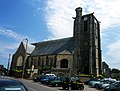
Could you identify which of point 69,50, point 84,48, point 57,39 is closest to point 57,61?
point 69,50

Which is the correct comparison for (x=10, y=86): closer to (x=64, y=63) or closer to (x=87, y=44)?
(x=64, y=63)

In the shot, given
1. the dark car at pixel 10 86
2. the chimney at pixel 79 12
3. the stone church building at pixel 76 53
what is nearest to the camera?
the dark car at pixel 10 86

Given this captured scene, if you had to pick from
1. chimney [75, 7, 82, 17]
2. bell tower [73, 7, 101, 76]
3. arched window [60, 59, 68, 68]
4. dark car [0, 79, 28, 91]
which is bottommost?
dark car [0, 79, 28, 91]

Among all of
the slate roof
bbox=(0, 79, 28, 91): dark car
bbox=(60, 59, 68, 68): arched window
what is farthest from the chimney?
bbox=(0, 79, 28, 91): dark car

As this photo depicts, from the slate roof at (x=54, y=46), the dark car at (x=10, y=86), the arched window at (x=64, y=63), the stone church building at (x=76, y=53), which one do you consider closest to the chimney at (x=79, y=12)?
the stone church building at (x=76, y=53)

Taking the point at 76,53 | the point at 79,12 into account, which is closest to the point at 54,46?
the point at 76,53

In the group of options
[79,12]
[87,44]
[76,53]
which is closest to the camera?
[76,53]

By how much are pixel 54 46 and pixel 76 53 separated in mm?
11881

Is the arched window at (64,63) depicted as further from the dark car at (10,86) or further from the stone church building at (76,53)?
the dark car at (10,86)

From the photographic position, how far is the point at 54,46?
7188 cm

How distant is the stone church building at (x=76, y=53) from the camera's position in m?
60.7

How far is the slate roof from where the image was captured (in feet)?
217

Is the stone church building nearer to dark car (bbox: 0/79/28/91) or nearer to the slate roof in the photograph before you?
the slate roof

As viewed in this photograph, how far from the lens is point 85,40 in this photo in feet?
214
